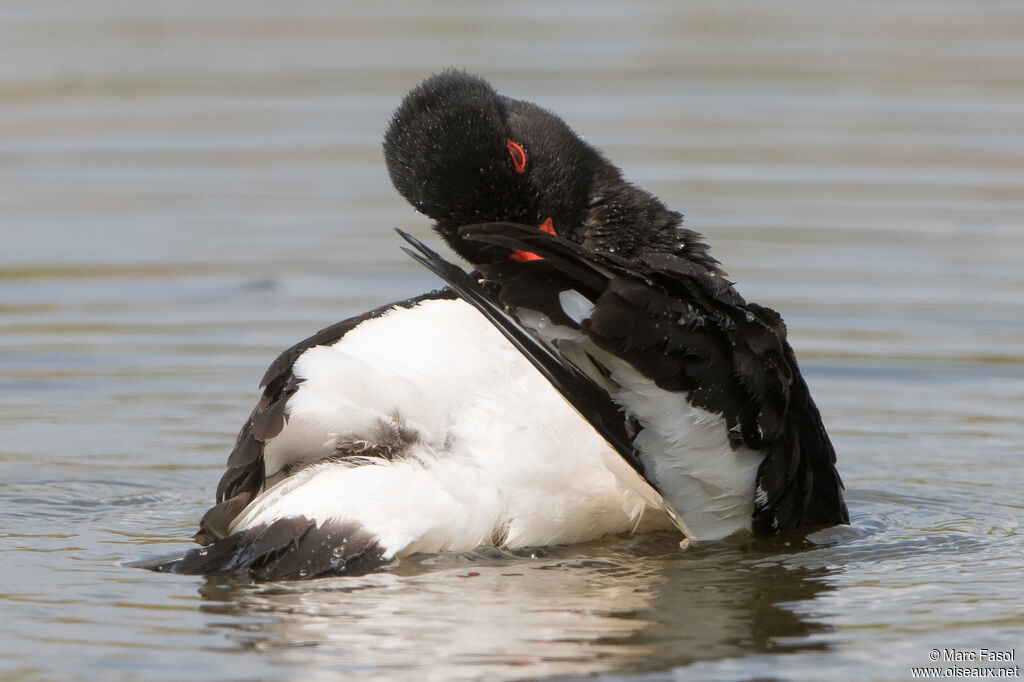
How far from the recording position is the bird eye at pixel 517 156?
17.7ft

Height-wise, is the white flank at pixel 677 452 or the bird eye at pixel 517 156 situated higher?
the bird eye at pixel 517 156

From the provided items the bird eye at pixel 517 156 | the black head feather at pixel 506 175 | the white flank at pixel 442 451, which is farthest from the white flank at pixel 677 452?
the bird eye at pixel 517 156

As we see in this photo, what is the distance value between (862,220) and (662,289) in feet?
17.8

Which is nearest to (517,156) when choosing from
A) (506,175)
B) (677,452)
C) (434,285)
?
(506,175)

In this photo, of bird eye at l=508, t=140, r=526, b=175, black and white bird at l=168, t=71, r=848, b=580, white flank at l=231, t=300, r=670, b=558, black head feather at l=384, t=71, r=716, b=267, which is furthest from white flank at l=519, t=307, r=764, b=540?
bird eye at l=508, t=140, r=526, b=175

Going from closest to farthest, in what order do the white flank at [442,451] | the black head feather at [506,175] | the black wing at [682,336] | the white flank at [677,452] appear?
the black wing at [682,336], the white flank at [677,452], the white flank at [442,451], the black head feather at [506,175]

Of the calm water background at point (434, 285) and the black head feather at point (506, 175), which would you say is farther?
the black head feather at point (506, 175)

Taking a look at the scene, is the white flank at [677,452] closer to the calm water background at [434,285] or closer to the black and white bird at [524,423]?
the black and white bird at [524,423]

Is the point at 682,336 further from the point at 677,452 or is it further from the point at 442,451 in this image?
the point at 442,451

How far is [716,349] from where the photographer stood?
4.58 meters

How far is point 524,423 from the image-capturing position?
4.66 metres

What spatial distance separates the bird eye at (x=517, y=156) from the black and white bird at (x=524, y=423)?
0.52 metres

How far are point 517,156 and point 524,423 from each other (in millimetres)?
1101

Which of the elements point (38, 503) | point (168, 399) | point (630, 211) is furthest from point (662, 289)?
point (168, 399)
